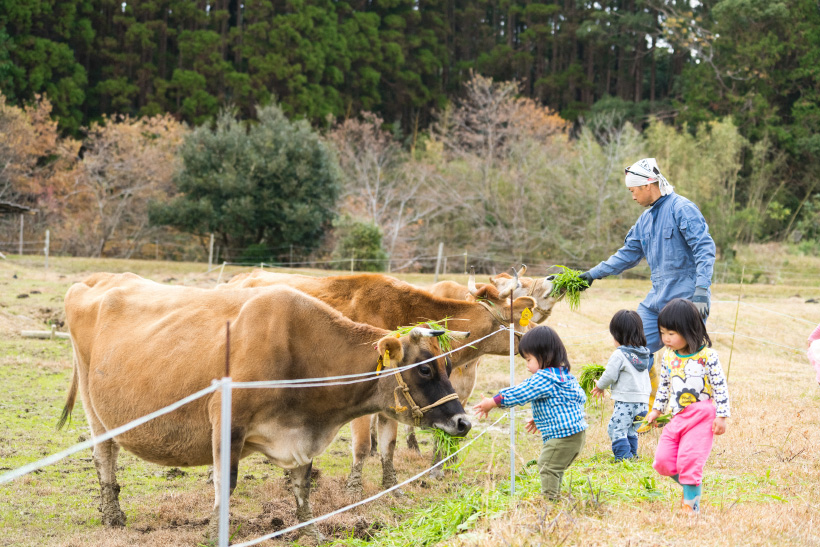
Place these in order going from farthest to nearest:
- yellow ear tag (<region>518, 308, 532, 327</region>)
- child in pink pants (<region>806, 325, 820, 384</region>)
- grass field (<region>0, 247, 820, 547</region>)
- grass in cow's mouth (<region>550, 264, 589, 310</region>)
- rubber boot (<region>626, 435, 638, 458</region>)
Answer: yellow ear tag (<region>518, 308, 532, 327</region>), grass in cow's mouth (<region>550, 264, 589, 310</region>), rubber boot (<region>626, 435, 638, 458</region>), child in pink pants (<region>806, 325, 820, 384</region>), grass field (<region>0, 247, 820, 547</region>)

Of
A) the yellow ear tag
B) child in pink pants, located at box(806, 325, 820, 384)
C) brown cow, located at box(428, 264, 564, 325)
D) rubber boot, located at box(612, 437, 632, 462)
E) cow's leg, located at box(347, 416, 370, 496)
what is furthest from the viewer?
brown cow, located at box(428, 264, 564, 325)

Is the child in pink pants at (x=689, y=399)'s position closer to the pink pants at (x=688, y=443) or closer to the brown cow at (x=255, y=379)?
the pink pants at (x=688, y=443)

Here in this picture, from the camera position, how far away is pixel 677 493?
209 inches

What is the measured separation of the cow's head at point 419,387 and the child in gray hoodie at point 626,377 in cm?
154

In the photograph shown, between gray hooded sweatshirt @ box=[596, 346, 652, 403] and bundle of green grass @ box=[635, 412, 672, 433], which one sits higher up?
gray hooded sweatshirt @ box=[596, 346, 652, 403]

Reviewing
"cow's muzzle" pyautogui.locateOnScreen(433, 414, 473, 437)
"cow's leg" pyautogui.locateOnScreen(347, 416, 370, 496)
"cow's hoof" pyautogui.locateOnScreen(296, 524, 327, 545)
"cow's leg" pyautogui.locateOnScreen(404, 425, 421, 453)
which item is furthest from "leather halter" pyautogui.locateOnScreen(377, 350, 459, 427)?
"cow's leg" pyautogui.locateOnScreen(404, 425, 421, 453)

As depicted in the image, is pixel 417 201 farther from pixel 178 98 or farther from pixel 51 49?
pixel 51 49

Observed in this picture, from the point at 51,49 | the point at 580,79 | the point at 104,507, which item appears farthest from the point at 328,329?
the point at 580,79

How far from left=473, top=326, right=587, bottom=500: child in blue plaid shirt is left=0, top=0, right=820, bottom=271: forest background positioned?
66.3ft

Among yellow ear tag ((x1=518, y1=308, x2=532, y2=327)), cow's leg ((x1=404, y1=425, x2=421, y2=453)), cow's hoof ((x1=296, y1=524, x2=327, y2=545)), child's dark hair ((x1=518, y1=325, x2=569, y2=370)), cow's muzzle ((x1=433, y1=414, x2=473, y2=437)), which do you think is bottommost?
cow's leg ((x1=404, y1=425, x2=421, y2=453))

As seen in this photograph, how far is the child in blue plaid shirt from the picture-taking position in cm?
490

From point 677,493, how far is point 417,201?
96.8ft

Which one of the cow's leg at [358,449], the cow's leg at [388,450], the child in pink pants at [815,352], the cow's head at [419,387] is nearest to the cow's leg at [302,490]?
the cow's head at [419,387]

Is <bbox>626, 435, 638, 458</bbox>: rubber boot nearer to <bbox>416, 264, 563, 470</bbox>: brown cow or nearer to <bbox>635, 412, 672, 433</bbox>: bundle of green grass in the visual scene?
<bbox>635, 412, 672, 433</bbox>: bundle of green grass
